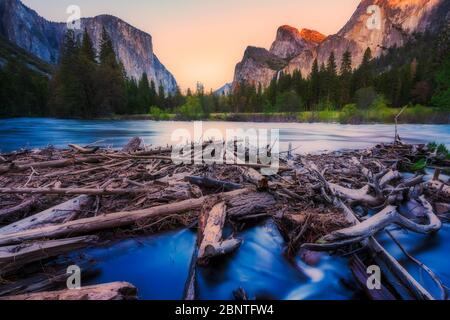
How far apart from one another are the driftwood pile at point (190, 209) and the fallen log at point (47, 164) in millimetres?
29

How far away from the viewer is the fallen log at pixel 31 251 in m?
2.76

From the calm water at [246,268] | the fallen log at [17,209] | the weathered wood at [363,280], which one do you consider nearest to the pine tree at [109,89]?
the fallen log at [17,209]

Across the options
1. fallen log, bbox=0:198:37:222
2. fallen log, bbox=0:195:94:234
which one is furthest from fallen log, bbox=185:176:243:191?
fallen log, bbox=0:198:37:222

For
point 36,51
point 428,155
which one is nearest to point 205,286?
point 428,155

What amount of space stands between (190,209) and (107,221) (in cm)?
143

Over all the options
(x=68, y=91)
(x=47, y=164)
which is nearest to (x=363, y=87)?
(x=68, y=91)

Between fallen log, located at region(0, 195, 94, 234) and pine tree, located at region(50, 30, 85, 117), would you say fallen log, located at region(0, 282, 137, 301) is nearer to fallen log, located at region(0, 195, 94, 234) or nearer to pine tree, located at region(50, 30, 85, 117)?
fallen log, located at region(0, 195, 94, 234)

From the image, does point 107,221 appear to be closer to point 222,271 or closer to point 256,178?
point 222,271

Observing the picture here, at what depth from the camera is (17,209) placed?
421 cm

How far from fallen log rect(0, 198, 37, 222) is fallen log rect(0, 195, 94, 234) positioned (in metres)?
0.75

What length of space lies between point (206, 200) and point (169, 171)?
2.67 meters

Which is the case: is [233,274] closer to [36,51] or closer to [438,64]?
[438,64]

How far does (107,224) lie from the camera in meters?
3.74

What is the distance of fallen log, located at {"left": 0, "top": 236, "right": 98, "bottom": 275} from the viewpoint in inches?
109
